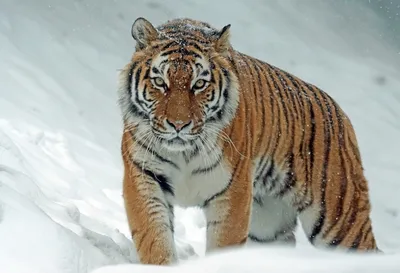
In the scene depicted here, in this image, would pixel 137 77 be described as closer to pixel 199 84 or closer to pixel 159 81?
pixel 159 81

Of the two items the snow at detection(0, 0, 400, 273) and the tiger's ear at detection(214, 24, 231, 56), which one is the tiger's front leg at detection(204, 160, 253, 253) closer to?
the snow at detection(0, 0, 400, 273)

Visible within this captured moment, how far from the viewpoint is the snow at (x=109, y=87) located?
499cm

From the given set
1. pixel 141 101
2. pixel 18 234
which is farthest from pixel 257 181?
pixel 18 234

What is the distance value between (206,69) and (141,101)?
317mm

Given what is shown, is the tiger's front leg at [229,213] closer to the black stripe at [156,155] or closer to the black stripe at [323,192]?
the black stripe at [156,155]

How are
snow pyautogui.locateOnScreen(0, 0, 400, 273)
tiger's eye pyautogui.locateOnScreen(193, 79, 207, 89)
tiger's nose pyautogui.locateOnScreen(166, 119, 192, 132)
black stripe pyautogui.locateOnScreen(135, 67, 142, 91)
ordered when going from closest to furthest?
1. tiger's nose pyautogui.locateOnScreen(166, 119, 192, 132)
2. tiger's eye pyautogui.locateOnScreen(193, 79, 207, 89)
3. black stripe pyautogui.locateOnScreen(135, 67, 142, 91)
4. snow pyautogui.locateOnScreen(0, 0, 400, 273)

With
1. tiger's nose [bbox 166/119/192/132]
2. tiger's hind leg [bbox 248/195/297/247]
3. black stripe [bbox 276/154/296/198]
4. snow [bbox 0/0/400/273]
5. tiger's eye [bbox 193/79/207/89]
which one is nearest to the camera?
tiger's nose [bbox 166/119/192/132]

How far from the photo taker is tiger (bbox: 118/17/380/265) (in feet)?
11.4

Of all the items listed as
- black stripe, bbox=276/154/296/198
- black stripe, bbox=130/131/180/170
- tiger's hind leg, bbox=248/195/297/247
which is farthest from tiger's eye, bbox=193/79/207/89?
tiger's hind leg, bbox=248/195/297/247

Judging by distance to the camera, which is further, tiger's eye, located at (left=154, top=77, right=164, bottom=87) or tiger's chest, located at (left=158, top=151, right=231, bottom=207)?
tiger's chest, located at (left=158, top=151, right=231, bottom=207)

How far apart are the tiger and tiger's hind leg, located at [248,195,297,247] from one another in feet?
0.40

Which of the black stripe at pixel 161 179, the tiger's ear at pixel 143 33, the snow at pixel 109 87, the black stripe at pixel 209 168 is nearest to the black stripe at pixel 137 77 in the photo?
the tiger's ear at pixel 143 33

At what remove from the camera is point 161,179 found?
11.7ft

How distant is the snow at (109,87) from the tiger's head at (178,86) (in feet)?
1.86
